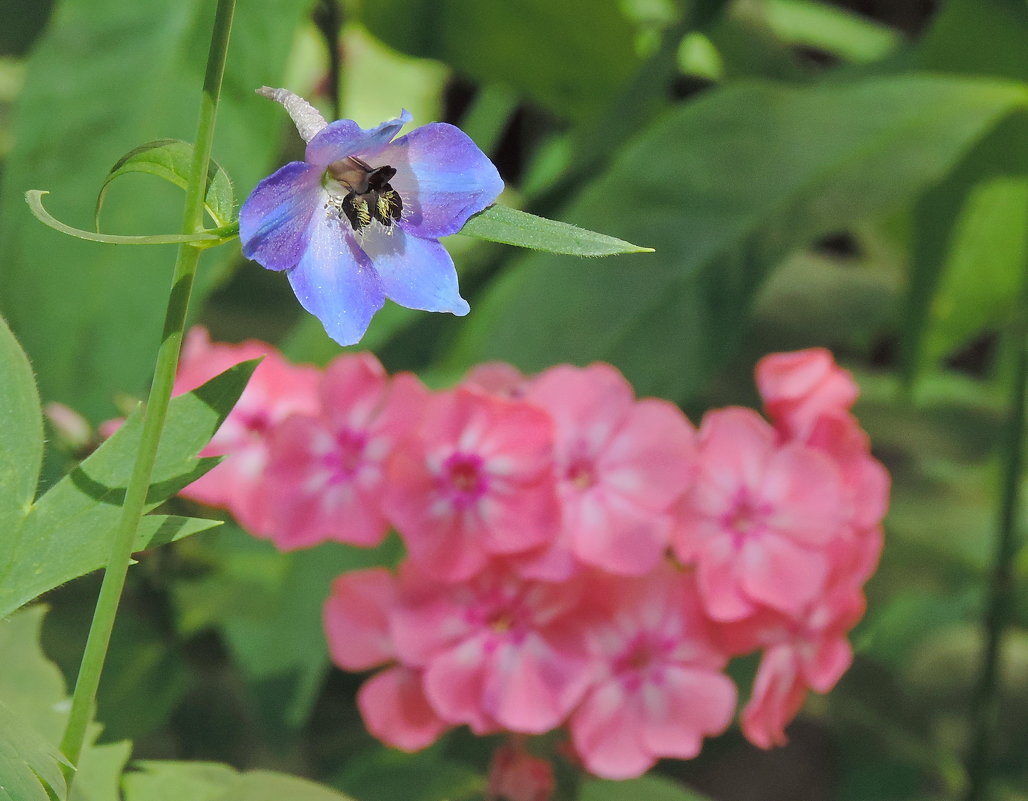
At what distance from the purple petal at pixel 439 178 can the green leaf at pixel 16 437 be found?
94 millimetres

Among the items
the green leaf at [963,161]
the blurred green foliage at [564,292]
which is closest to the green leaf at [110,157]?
the blurred green foliage at [564,292]

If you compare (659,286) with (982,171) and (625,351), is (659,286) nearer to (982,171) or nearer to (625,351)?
(625,351)

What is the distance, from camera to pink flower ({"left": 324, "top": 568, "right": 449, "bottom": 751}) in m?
0.42

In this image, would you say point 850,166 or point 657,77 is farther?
point 657,77

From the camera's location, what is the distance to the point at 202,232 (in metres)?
0.21

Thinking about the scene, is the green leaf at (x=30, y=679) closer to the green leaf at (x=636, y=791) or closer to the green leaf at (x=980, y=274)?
the green leaf at (x=636, y=791)

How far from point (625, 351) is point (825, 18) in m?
0.76

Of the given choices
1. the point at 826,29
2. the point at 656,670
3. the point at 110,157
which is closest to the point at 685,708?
the point at 656,670

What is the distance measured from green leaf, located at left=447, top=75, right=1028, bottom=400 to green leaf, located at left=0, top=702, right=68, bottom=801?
388 mm

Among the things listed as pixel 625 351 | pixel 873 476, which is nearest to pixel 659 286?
pixel 625 351

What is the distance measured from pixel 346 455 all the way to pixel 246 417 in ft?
0.32

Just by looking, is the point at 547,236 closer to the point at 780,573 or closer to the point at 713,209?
the point at 780,573

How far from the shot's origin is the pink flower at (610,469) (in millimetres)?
387

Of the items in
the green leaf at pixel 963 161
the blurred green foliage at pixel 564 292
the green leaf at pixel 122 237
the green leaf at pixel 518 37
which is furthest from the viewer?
the green leaf at pixel 518 37
